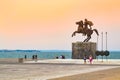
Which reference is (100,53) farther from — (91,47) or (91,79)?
(91,79)

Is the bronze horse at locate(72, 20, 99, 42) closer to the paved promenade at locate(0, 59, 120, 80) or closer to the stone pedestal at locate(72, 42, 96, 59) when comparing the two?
the stone pedestal at locate(72, 42, 96, 59)

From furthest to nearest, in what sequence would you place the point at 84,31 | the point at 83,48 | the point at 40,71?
1. the point at 84,31
2. the point at 83,48
3. the point at 40,71

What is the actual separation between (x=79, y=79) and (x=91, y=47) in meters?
49.8

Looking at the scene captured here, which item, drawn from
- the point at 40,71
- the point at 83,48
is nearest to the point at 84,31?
the point at 83,48

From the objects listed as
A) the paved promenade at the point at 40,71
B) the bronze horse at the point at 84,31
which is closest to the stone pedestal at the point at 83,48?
the bronze horse at the point at 84,31

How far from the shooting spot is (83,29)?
279 feet

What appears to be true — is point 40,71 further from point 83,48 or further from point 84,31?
point 84,31

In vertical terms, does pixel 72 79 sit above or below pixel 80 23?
below

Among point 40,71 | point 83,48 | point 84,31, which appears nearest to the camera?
point 40,71

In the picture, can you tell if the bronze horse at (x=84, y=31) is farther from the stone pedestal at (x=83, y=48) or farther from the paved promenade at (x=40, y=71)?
the paved promenade at (x=40, y=71)

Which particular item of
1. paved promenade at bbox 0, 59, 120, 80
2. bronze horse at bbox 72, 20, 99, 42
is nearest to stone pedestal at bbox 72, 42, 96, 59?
bronze horse at bbox 72, 20, 99, 42

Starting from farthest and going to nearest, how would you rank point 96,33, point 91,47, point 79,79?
point 96,33 < point 91,47 < point 79,79

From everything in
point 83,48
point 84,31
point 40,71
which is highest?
point 84,31

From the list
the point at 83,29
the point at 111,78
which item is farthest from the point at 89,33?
the point at 111,78
